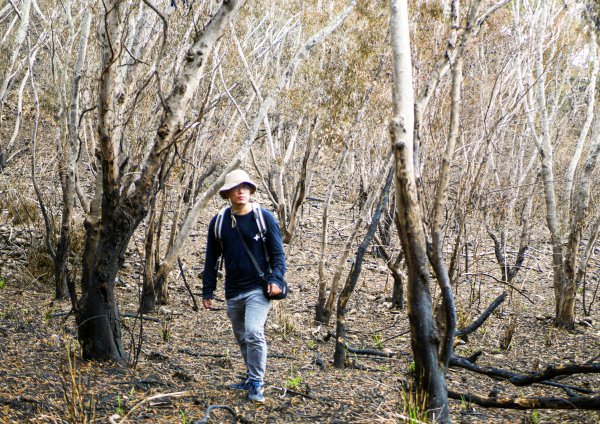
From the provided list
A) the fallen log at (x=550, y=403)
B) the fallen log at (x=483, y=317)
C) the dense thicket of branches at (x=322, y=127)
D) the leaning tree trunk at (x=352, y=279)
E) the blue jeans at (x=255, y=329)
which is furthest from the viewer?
the fallen log at (x=483, y=317)

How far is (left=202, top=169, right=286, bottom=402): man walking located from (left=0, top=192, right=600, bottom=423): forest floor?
1.33ft

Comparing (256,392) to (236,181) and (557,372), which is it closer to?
(236,181)

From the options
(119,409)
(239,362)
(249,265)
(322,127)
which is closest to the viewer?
(119,409)

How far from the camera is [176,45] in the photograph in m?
9.02

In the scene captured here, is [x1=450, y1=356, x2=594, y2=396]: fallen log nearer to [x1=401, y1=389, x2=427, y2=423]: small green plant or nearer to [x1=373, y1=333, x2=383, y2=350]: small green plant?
[x1=401, y1=389, x2=427, y2=423]: small green plant

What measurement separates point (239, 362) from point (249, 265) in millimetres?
2113

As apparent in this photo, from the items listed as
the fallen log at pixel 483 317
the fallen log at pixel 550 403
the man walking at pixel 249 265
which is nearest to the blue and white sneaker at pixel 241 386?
the man walking at pixel 249 265

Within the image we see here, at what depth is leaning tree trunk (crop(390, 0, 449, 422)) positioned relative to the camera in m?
3.90

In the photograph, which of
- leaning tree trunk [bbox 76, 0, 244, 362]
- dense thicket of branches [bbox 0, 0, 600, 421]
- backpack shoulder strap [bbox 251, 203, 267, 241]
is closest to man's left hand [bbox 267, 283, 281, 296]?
backpack shoulder strap [bbox 251, 203, 267, 241]

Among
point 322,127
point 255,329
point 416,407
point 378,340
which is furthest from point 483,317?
point 322,127

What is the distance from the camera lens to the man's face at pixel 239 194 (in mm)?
4586

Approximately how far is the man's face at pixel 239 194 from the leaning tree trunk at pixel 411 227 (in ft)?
3.96

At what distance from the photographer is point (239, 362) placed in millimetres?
6297

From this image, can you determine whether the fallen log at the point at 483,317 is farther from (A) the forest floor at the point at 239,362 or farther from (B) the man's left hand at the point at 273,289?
(B) the man's left hand at the point at 273,289
